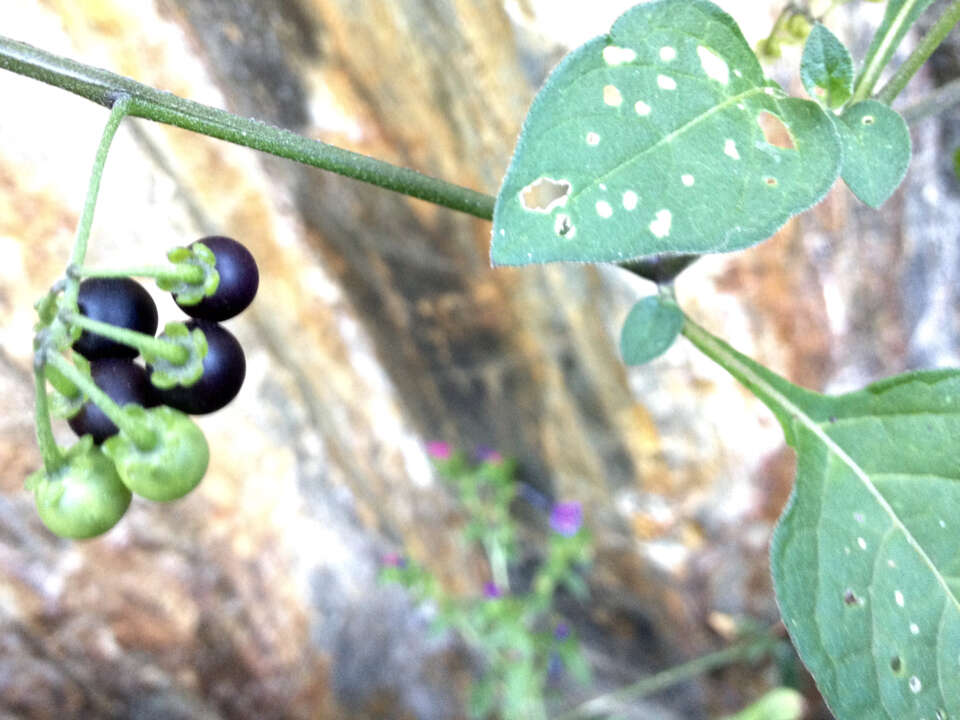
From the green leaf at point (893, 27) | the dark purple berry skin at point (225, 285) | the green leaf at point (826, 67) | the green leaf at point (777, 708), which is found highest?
the green leaf at point (893, 27)

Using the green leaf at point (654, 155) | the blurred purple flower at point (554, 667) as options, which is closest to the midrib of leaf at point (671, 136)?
the green leaf at point (654, 155)

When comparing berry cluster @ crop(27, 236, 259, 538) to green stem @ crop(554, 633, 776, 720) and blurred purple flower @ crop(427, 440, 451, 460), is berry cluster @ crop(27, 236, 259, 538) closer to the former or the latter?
blurred purple flower @ crop(427, 440, 451, 460)

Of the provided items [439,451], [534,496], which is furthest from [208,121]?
[534,496]

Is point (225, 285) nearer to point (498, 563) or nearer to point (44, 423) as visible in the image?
point (44, 423)

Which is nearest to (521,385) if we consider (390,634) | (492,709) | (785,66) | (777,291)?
(777,291)

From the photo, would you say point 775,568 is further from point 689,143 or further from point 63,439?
point 63,439

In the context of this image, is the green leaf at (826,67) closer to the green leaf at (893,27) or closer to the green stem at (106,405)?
the green leaf at (893,27)
